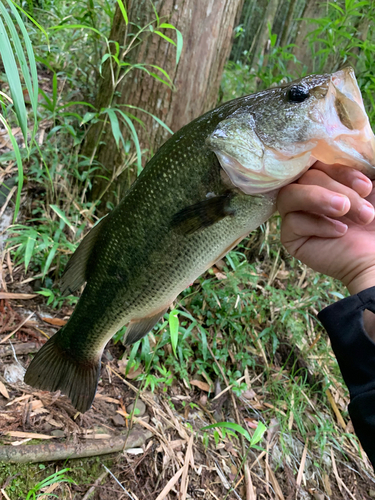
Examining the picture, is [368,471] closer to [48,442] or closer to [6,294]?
[48,442]

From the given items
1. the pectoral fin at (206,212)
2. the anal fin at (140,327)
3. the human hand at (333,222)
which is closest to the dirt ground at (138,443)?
the anal fin at (140,327)

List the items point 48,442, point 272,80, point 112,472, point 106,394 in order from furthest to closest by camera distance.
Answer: point 272,80
point 106,394
point 112,472
point 48,442

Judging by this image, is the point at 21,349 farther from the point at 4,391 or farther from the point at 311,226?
the point at 311,226

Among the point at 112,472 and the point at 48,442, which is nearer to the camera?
the point at 48,442

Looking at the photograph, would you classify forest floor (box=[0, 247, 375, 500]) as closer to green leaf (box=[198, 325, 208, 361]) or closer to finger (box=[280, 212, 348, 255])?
green leaf (box=[198, 325, 208, 361])

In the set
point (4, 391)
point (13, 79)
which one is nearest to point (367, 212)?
point (13, 79)

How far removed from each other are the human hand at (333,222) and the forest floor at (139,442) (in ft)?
3.86

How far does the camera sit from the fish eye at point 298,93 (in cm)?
127

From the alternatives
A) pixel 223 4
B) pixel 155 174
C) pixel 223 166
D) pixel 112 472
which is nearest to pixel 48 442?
pixel 112 472

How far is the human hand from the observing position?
1198 millimetres

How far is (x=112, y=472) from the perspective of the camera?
1775 mm

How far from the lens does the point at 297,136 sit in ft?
4.13

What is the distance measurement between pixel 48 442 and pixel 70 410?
0.69ft

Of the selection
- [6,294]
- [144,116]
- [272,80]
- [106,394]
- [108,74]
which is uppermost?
[272,80]
